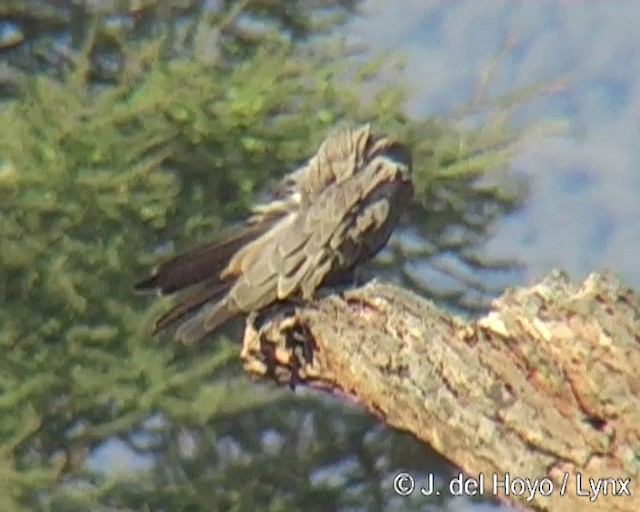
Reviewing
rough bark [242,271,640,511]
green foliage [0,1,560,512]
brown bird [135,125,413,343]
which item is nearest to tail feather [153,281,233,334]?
brown bird [135,125,413,343]

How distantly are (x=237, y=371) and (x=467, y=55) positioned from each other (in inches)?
1402

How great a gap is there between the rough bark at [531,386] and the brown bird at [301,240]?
0.88 meters

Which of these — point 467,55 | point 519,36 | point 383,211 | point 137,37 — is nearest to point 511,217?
point 519,36

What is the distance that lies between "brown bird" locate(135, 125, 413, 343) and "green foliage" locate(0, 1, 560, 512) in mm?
2918

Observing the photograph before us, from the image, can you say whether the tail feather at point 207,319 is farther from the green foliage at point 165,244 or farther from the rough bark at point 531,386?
the green foliage at point 165,244

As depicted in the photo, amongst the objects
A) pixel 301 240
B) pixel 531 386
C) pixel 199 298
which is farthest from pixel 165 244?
pixel 531 386

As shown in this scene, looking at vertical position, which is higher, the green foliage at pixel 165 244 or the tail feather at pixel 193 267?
the tail feather at pixel 193 267

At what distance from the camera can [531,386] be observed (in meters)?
5.18

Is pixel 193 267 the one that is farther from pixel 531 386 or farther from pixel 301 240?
pixel 531 386

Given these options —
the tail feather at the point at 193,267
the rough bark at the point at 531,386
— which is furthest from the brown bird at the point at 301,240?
the rough bark at the point at 531,386

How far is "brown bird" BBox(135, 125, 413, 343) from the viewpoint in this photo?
6.29 m

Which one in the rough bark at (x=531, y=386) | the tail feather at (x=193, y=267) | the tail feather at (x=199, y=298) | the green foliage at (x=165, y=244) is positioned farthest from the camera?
the green foliage at (x=165, y=244)

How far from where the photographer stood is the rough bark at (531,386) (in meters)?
5.07

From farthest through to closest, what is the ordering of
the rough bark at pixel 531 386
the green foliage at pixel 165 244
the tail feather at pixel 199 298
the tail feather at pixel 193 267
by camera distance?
the green foliage at pixel 165 244 → the tail feather at pixel 199 298 → the tail feather at pixel 193 267 → the rough bark at pixel 531 386
